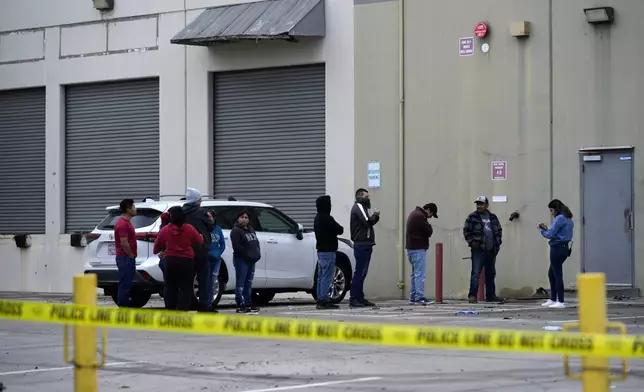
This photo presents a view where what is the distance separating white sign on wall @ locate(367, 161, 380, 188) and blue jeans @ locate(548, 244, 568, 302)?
5758 millimetres

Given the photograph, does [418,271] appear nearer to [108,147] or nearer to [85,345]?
[108,147]

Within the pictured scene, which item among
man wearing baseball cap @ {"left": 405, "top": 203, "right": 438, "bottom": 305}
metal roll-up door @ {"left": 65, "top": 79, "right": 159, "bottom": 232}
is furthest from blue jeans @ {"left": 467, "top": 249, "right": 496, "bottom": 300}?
metal roll-up door @ {"left": 65, "top": 79, "right": 159, "bottom": 232}

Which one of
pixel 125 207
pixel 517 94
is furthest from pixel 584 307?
pixel 517 94

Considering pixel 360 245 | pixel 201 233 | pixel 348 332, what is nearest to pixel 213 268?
pixel 201 233

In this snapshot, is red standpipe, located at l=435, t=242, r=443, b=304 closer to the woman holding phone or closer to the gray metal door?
the gray metal door

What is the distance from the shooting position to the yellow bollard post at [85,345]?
281 inches

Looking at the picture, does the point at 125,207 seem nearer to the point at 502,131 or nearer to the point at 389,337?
the point at 502,131

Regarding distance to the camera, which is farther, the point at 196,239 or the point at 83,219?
the point at 83,219

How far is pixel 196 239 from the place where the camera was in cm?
1540

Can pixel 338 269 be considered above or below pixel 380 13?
below

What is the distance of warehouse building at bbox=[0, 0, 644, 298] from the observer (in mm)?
21719

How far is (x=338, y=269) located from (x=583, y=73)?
5443 millimetres

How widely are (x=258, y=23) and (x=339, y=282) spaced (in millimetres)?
6220

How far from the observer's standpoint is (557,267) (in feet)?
62.2
